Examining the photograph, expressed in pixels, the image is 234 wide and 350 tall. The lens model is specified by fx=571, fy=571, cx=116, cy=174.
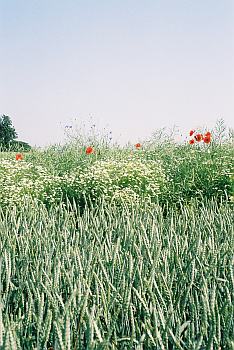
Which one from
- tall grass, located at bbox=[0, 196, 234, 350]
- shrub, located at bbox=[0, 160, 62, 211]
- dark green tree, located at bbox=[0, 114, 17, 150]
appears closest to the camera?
tall grass, located at bbox=[0, 196, 234, 350]

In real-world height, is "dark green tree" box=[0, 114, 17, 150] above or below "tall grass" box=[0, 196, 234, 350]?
above

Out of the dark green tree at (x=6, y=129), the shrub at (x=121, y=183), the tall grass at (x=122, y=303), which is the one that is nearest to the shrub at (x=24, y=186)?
the shrub at (x=121, y=183)

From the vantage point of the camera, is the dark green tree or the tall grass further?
the dark green tree

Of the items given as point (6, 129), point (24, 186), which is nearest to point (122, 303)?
point (24, 186)

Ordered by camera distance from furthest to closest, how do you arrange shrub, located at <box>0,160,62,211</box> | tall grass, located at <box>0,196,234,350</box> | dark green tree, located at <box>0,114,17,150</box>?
dark green tree, located at <box>0,114,17,150</box>, shrub, located at <box>0,160,62,211</box>, tall grass, located at <box>0,196,234,350</box>

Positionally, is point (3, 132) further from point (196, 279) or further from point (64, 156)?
point (196, 279)

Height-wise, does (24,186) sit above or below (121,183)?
below

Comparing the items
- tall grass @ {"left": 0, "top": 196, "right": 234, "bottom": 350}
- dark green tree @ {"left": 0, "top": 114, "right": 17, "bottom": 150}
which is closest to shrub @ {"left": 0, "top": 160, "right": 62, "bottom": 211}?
tall grass @ {"left": 0, "top": 196, "right": 234, "bottom": 350}

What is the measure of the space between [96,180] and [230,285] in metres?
4.85

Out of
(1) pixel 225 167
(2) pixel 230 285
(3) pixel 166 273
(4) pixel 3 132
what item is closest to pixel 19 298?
(3) pixel 166 273

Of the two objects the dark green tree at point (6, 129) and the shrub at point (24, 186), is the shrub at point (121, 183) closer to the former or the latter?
the shrub at point (24, 186)

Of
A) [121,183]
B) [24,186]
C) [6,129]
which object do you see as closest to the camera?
[24,186]

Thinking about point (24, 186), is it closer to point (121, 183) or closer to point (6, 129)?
point (121, 183)

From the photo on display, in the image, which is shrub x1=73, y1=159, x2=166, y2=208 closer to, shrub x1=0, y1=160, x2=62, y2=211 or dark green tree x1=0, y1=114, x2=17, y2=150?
shrub x1=0, y1=160, x2=62, y2=211
